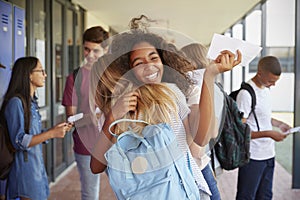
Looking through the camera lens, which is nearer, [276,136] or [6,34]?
[276,136]

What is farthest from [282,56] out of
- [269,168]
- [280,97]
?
[269,168]

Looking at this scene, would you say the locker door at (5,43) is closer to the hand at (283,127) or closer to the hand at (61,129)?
the hand at (61,129)

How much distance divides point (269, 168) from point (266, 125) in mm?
327

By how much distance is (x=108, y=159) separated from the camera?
1312mm

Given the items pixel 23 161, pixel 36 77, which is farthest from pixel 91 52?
pixel 23 161

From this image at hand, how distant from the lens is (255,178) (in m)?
2.97

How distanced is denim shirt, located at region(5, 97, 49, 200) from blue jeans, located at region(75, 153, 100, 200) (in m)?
0.25

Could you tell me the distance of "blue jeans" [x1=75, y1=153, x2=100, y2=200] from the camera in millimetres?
2764

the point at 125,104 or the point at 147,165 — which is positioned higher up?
the point at 125,104

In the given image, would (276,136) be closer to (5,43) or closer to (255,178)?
(255,178)

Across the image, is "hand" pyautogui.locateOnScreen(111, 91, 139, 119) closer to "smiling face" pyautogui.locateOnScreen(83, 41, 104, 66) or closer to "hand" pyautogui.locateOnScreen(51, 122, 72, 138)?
"hand" pyautogui.locateOnScreen(51, 122, 72, 138)

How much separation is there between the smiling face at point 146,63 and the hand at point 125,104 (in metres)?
0.06

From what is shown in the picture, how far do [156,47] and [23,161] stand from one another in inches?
61.5

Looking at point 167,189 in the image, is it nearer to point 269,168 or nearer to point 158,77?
point 158,77
